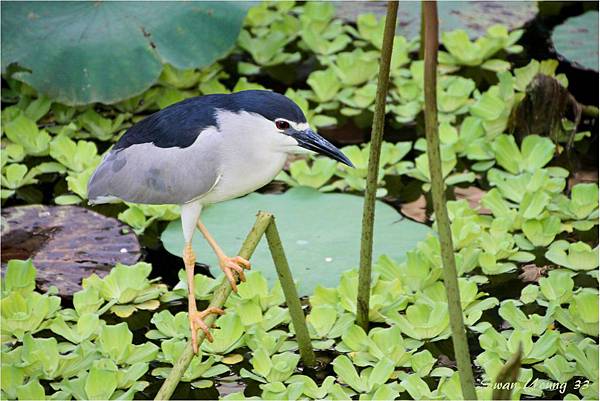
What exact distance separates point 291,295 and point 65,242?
100 cm

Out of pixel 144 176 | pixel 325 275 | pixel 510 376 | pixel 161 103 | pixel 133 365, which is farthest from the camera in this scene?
pixel 161 103

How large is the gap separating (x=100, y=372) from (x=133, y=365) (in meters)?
0.15

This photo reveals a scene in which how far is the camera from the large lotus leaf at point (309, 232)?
11.1 feet

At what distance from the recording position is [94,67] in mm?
4043

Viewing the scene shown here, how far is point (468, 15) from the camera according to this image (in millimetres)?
4988

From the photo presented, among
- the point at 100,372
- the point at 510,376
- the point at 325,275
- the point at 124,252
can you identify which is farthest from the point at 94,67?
the point at 510,376

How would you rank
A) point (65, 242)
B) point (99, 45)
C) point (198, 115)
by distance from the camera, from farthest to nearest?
point (99, 45) → point (65, 242) → point (198, 115)

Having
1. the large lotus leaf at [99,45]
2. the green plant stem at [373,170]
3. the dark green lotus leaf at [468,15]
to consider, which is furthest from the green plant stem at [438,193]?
the dark green lotus leaf at [468,15]

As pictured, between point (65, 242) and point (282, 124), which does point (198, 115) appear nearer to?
point (282, 124)

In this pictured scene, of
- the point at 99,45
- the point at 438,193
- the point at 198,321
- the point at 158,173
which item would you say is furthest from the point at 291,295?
the point at 99,45

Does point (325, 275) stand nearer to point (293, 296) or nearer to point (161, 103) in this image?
point (293, 296)

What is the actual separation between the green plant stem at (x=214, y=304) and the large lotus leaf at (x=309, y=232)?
753 millimetres

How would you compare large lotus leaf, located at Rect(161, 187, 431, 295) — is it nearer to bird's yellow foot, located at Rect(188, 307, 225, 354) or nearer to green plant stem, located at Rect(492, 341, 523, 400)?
bird's yellow foot, located at Rect(188, 307, 225, 354)

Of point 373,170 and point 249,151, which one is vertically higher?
point 249,151
